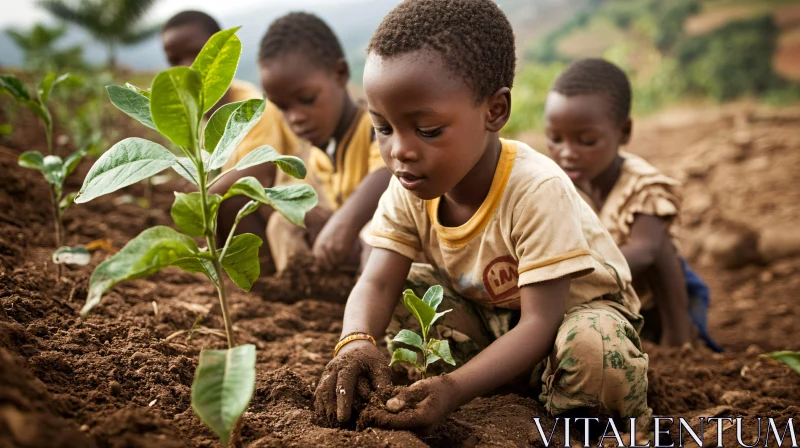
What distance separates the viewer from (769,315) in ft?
11.1

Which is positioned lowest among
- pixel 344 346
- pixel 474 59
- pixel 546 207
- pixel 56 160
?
pixel 344 346

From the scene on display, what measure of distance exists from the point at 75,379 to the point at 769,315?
3294 millimetres

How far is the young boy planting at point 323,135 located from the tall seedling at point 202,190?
1.37m

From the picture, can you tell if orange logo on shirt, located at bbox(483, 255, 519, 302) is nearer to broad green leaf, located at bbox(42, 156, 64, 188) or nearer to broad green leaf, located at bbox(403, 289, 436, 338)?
broad green leaf, located at bbox(403, 289, 436, 338)

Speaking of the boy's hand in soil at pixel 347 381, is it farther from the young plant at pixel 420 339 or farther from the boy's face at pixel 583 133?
the boy's face at pixel 583 133

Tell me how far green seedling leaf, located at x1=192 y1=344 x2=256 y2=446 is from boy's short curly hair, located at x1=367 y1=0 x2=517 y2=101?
2.74 feet

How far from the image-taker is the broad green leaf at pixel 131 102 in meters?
1.32

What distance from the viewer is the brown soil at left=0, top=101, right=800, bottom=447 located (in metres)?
1.24

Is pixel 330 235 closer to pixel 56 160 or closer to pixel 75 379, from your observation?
pixel 56 160

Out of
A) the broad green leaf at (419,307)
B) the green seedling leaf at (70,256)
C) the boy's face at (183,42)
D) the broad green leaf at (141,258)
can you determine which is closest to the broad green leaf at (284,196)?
the broad green leaf at (141,258)

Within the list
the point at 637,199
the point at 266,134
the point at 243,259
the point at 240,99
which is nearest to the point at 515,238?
the point at 243,259

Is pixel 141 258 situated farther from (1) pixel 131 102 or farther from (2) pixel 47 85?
(2) pixel 47 85

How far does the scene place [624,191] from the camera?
2797 millimetres

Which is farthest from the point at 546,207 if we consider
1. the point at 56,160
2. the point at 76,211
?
the point at 76,211
